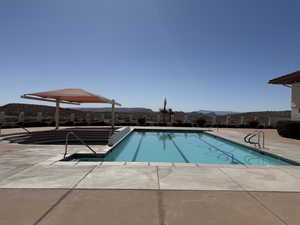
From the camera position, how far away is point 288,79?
1247cm

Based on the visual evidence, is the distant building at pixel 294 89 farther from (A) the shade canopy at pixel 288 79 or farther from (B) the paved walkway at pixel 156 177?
(B) the paved walkway at pixel 156 177

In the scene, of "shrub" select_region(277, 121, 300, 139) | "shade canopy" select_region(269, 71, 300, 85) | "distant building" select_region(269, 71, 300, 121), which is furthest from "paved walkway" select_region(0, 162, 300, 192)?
"distant building" select_region(269, 71, 300, 121)

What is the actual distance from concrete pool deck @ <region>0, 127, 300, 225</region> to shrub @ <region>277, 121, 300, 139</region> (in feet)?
27.0

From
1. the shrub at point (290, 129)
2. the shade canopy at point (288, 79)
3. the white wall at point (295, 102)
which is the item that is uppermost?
the shade canopy at point (288, 79)

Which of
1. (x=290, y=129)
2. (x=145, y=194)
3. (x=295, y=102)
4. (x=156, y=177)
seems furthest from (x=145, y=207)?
(x=295, y=102)

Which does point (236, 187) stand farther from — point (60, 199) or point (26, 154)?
point (26, 154)

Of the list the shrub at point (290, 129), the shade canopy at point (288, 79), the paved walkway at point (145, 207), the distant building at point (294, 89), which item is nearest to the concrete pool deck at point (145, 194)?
the paved walkway at point (145, 207)

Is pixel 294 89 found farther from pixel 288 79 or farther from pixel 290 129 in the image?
pixel 290 129

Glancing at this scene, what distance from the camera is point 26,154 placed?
19.5 feet

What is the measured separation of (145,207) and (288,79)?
14116 mm

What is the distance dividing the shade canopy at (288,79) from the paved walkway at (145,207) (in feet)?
37.5

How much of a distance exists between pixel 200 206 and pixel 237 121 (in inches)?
904

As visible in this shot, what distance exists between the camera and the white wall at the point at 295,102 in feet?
41.1

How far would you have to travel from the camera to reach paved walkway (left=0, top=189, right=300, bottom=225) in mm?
2348
